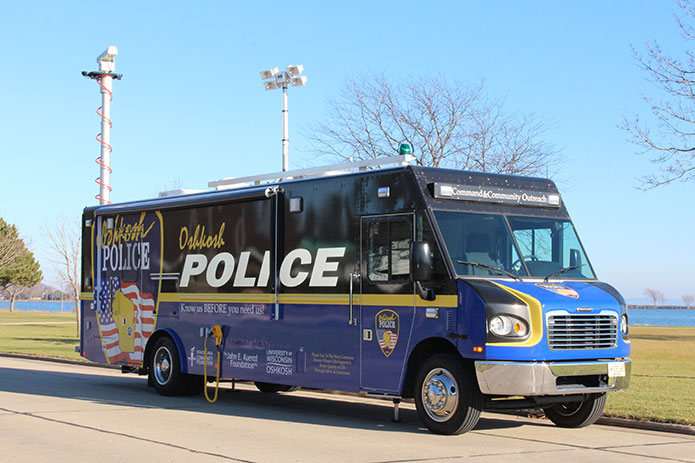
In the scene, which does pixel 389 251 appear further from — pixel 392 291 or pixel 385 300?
pixel 385 300

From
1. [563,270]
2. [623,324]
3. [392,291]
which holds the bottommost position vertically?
[623,324]

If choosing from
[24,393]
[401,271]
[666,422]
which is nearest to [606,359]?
[666,422]

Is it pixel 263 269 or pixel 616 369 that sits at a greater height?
pixel 263 269

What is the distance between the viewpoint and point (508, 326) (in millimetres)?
10203

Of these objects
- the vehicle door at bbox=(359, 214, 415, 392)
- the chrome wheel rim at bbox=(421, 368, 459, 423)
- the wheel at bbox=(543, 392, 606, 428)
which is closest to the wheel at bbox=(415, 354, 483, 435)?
the chrome wheel rim at bbox=(421, 368, 459, 423)

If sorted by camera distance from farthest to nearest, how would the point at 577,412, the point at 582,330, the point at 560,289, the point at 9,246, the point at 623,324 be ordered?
the point at 9,246
the point at 577,412
the point at 623,324
the point at 560,289
the point at 582,330

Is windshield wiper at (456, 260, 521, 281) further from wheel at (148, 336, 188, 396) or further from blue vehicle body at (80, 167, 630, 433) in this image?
wheel at (148, 336, 188, 396)

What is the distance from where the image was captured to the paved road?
9164 millimetres

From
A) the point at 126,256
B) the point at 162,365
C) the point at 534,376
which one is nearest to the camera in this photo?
the point at 534,376

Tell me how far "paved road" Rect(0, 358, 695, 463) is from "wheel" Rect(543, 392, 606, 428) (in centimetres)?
15

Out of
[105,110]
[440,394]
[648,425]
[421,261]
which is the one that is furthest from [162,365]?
[105,110]

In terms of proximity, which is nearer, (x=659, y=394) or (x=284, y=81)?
(x=659, y=394)

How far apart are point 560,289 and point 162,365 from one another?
24.1 ft

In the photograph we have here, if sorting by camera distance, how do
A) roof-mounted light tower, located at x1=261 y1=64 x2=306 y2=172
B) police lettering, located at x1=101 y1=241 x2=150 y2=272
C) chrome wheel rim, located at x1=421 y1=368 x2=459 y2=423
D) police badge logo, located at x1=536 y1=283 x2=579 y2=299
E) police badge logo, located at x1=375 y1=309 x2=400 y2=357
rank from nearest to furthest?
chrome wheel rim, located at x1=421 y1=368 x2=459 y2=423 < police badge logo, located at x1=536 y1=283 x2=579 y2=299 < police badge logo, located at x1=375 y1=309 x2=400 y2=357 < police lettering, located at x1=101 y1=241 x2=150 y2=272 < roof-mounted light tower, located at x1=261 y1=64 x2=306 y2=172
